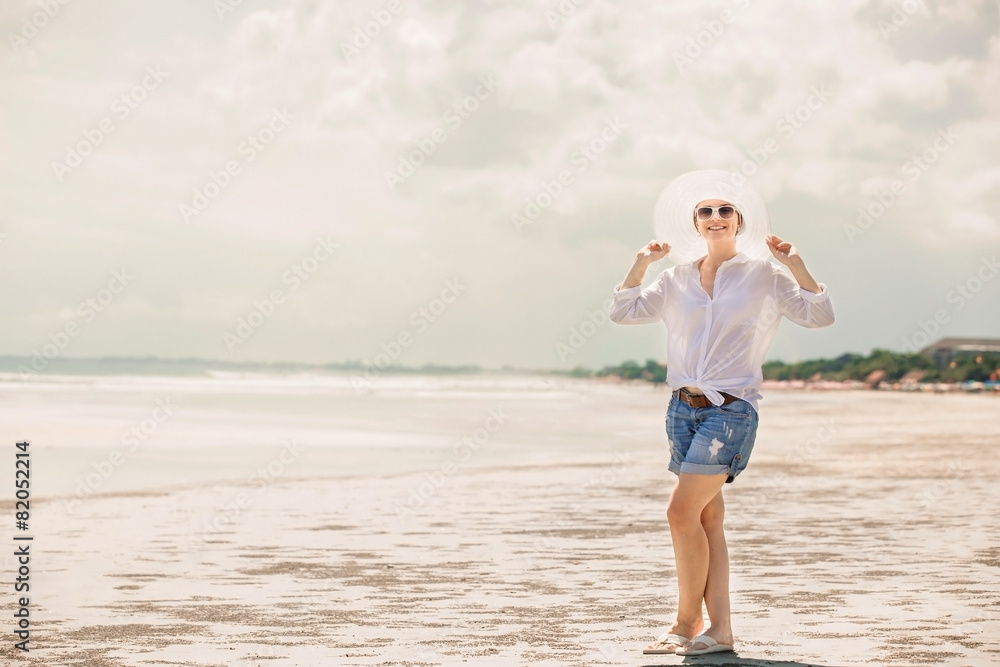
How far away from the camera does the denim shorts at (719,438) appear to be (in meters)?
4.56

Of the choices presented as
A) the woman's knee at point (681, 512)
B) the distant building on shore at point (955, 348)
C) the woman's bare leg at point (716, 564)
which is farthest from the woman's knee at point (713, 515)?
A: the distant building on shore at point (955, 348)

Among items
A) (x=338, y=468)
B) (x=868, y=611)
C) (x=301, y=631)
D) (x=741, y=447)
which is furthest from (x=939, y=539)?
(x=338, y=468)

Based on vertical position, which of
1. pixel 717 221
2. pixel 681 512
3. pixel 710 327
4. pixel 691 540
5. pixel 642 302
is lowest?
pixel 691 540

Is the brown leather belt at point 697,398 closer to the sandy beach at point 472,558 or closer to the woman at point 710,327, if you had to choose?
the woman at point 710,327

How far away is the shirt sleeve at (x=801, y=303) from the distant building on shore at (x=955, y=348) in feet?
423

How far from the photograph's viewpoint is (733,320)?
4586 mm

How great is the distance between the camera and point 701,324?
4.66 m

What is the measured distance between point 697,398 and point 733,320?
1.14 ft

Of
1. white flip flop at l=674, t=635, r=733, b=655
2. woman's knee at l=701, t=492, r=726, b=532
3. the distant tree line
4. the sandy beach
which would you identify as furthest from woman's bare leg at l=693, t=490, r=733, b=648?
the distant tree line

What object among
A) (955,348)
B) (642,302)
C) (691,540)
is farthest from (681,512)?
(955,348)

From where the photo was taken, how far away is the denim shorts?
4562 mm

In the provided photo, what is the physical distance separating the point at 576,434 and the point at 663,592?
17076 millimetres

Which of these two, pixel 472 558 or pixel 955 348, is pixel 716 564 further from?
pixel 955 348

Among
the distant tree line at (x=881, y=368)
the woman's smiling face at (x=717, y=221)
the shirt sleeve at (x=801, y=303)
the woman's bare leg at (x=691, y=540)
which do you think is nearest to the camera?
the shirt sleeve at (x=801, y=303)
